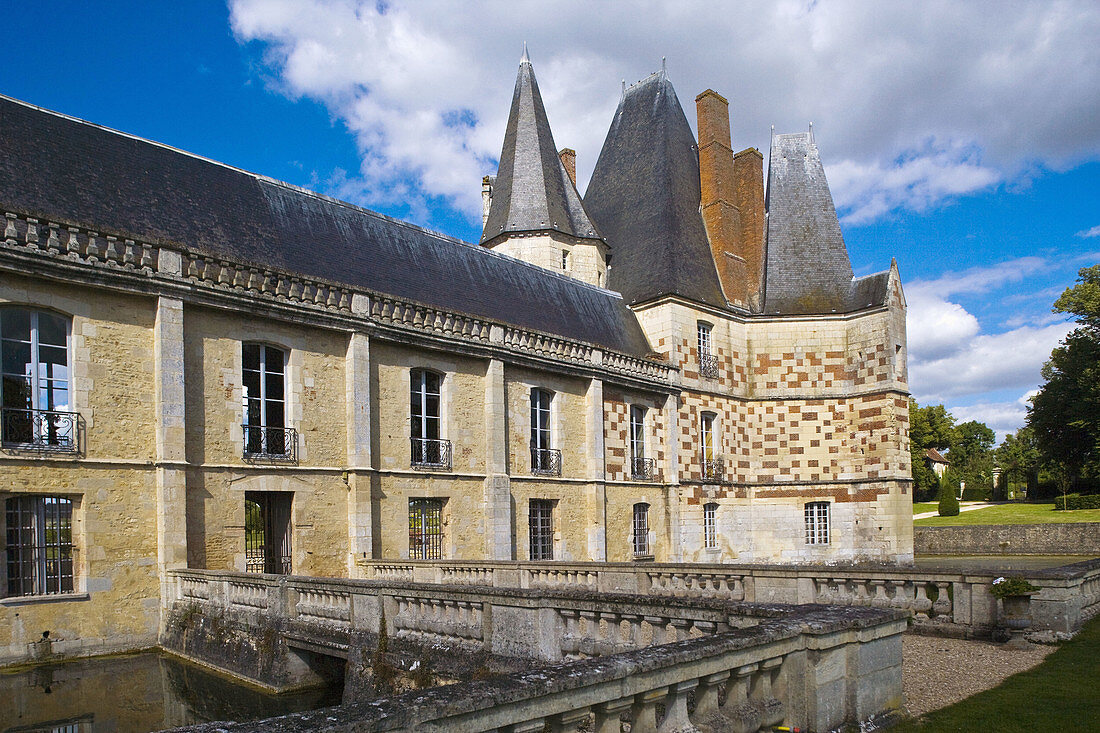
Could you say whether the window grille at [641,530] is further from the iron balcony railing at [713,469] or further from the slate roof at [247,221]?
the slate roof at [247,221]

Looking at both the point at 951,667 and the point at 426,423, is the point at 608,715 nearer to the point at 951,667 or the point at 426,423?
the point at 951,667

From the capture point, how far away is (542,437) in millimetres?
18344

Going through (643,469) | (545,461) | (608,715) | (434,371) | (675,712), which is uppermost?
(434,371)

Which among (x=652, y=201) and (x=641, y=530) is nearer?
(x=641, y=530)

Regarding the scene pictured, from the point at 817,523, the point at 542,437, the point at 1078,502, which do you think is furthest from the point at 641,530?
the point at 1078,502

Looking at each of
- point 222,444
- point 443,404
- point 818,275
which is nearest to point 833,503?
point 818,275

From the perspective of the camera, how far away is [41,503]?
10.5 m

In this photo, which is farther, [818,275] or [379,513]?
[818,275]

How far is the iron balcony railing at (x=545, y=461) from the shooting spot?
59.0 feet

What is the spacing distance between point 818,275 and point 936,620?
17078mm

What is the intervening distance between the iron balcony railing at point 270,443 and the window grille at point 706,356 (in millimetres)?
12850

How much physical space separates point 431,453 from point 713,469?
9941 millimetres

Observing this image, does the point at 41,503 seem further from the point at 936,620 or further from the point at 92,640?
the point at 936,620

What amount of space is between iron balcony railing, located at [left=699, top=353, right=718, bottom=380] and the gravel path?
1405 centimetres
